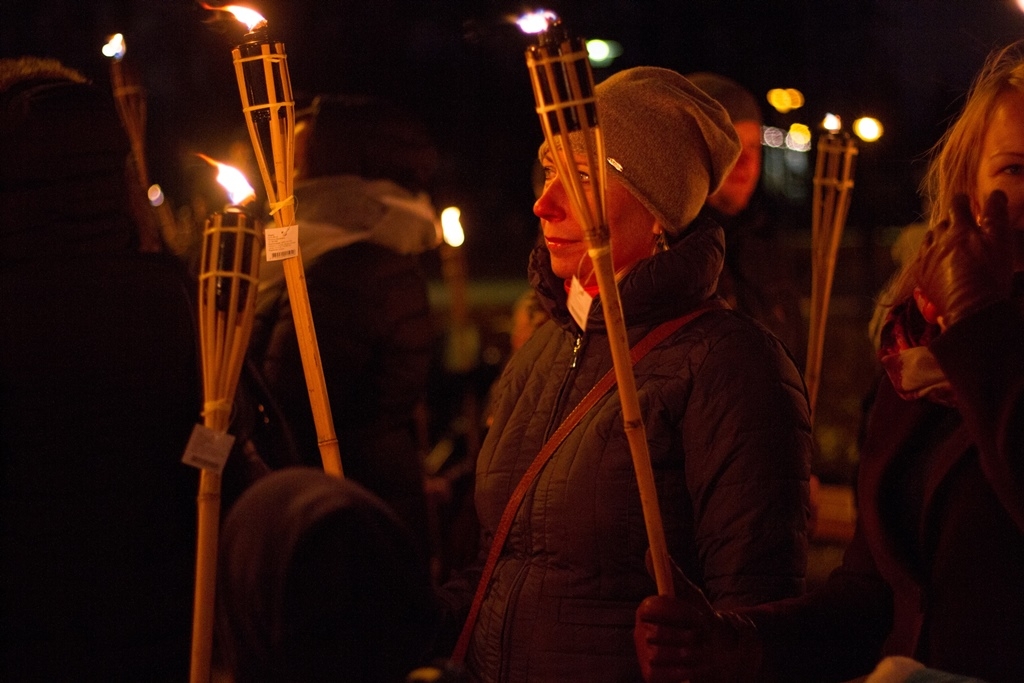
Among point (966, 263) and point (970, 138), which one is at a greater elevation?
point (970, 138)

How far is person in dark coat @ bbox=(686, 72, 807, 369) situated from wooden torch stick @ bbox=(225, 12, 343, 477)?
1600mm

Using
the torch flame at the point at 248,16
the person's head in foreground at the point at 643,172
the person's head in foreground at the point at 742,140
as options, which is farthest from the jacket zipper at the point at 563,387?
the person's head in foreground at the point at 742,140

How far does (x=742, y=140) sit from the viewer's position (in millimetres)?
3732

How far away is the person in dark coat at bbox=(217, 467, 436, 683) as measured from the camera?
1.30 metres

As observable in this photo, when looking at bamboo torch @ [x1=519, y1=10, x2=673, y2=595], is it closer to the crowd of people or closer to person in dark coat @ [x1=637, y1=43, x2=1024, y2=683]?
the crowd of people

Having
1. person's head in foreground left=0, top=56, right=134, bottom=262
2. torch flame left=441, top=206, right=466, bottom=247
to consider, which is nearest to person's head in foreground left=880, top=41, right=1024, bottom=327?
person's head in foreground left=0, top=56, right=134, bottom=262

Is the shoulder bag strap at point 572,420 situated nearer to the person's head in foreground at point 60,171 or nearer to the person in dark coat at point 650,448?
the person in dark coat at point 650,448

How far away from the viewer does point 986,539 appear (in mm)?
1566

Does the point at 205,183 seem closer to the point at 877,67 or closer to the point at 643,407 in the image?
the point at 877,67

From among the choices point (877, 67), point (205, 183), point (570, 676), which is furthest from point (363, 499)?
point (205, 183)

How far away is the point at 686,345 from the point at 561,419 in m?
0.27

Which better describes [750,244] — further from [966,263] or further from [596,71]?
[596,71]

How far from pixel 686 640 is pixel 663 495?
35 cm

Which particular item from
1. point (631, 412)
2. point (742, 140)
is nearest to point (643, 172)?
point (631, 412)
